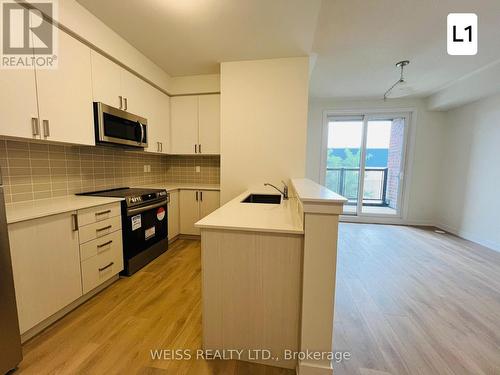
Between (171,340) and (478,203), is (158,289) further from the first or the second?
(478,203)

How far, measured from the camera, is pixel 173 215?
3197mm

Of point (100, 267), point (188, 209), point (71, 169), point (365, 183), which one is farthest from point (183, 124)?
point (365, 183)

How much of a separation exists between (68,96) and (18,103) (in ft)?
1.32

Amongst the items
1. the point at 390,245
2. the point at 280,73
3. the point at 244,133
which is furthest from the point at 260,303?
the point at 390,245

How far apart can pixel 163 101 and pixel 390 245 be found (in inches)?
164

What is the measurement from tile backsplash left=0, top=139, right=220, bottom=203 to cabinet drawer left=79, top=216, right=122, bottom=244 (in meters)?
0.56

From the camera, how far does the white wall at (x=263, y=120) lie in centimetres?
267

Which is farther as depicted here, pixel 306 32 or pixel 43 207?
pixel 306 32

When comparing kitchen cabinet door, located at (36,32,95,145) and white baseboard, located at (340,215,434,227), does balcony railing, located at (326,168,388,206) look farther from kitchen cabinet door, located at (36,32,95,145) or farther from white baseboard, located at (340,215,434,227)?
kitchen cabinet door, located at (36,32,95,145)

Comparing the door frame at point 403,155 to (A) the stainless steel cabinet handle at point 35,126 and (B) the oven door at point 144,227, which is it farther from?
(A) the stainless steel cabinet handle at point 35,126

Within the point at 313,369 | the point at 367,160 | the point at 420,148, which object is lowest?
the point at 313,369

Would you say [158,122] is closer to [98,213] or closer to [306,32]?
[98,213]

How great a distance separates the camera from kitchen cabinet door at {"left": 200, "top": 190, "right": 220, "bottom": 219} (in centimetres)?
323

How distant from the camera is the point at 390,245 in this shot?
3.35 metres
